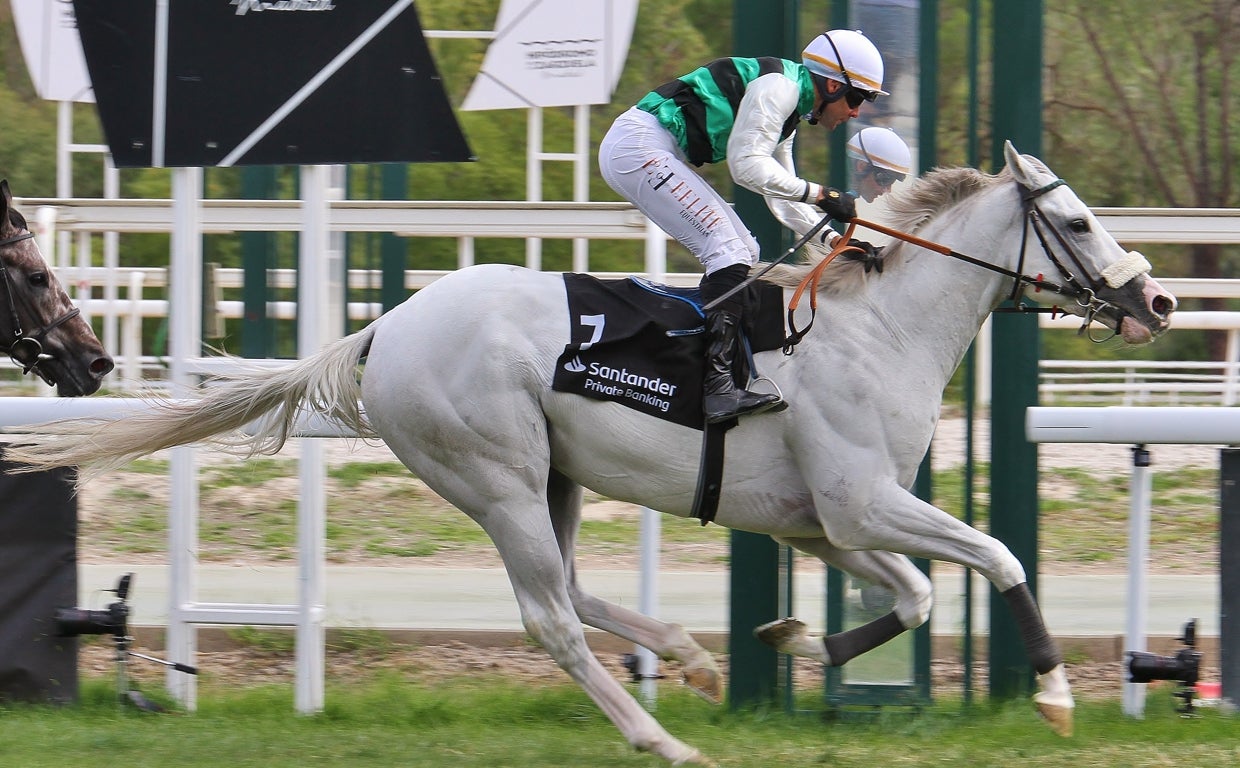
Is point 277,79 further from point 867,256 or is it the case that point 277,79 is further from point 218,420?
point 867,256

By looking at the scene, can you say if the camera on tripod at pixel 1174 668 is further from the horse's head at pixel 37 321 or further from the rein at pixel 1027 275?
the horse's head at pixel 37 321

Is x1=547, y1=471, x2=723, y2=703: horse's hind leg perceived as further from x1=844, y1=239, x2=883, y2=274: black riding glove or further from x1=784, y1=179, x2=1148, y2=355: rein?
x1=844, y1=239, x2=883, y2=274: black riding glove

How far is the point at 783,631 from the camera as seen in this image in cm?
472

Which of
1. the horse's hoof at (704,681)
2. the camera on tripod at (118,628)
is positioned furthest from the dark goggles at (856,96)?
the camera on tripod at (118,628)

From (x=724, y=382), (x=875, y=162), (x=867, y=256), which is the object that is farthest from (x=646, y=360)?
(x=875, y=162)

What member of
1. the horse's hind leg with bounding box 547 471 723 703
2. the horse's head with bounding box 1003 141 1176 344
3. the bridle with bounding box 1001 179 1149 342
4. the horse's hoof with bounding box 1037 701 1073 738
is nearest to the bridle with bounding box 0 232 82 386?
the horse's hind leg with bounding box 547 471 723 703

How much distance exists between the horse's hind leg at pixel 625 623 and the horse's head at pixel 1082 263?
153 centimetres

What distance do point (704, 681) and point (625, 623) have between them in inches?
12.2

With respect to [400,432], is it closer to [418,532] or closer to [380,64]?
[380,64]

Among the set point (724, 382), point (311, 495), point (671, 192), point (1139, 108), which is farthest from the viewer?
point (1139, 108)

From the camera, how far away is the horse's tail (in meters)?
4.72

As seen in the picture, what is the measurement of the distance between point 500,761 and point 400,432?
3.29 ft

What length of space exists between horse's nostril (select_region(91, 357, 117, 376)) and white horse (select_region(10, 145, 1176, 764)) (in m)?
0.98

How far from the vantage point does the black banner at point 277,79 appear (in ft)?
16.7
